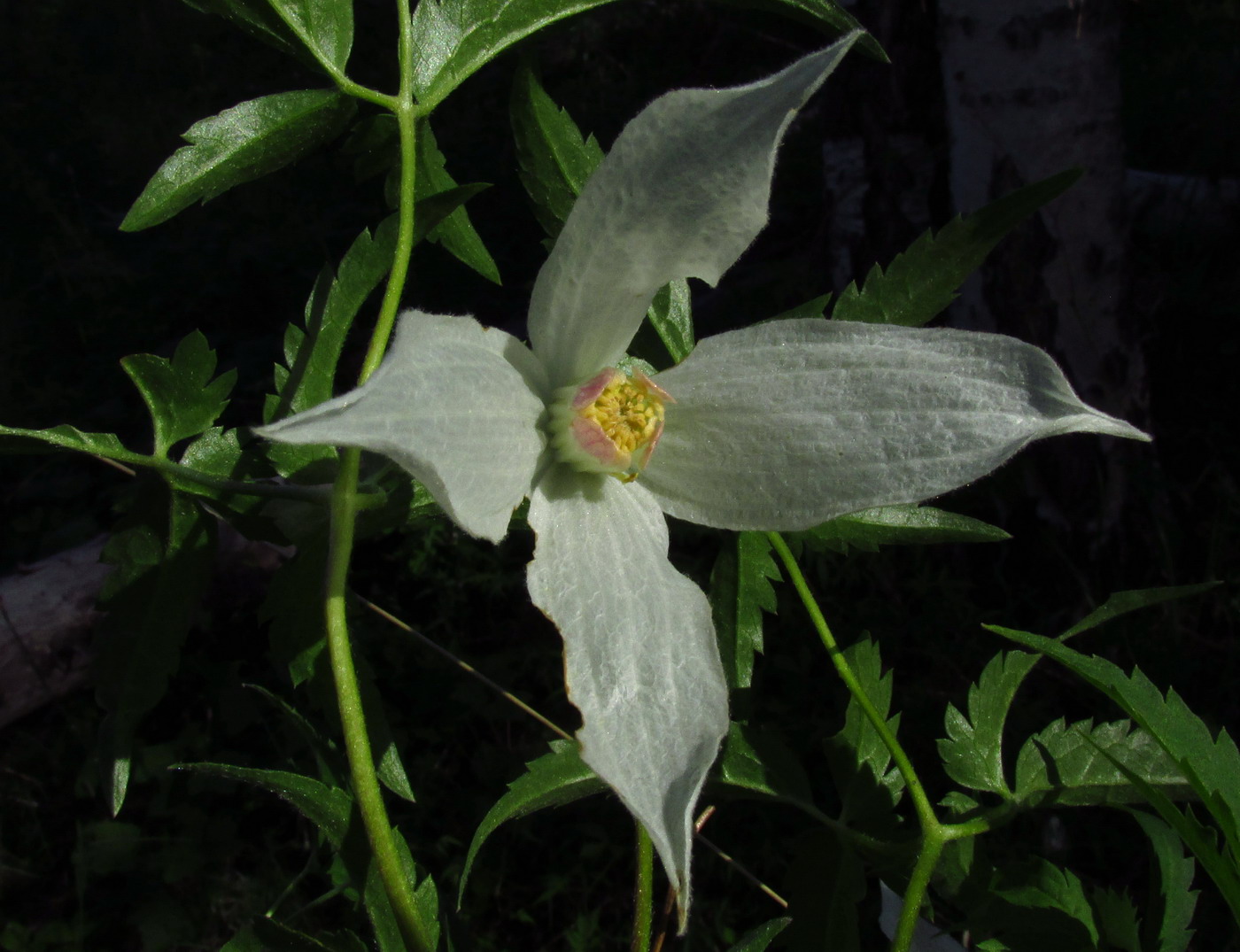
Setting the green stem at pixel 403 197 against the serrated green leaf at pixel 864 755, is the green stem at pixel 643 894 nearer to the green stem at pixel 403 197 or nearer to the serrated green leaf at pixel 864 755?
the serrated green leaf at pixel 864 755

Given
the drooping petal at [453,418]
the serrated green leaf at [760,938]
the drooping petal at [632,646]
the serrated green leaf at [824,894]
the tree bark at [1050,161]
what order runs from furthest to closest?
the tree bark at [1050,161] < the serrated green leaf at [824,894] < the serrated green leaf at [760,938] < the drooping petal at [632,646] < the drooping petal at [453,418]

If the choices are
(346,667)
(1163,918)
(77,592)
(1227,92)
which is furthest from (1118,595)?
(1227,92)

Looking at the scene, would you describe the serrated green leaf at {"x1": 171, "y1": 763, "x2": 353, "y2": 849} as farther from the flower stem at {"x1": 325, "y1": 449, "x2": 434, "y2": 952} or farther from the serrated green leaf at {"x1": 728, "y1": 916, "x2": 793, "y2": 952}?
the serrated green leaf at {"x1": 728, "y1": 916, "x2": 793, "y2": 952}

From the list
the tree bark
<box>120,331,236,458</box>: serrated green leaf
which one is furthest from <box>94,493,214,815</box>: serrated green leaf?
the tree bark

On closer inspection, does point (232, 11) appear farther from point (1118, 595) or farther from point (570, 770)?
point (1118, 595)

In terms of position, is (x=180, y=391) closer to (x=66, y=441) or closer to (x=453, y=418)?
(x=66, y=441)

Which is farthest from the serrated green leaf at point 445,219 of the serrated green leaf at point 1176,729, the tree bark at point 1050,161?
the tree bark at point 1050,161
